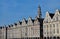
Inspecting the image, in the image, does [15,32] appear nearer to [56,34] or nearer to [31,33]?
[31,33]

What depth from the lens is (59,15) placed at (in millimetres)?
62781

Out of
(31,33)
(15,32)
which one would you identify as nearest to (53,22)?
(31,33)

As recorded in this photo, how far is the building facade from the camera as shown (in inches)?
3009

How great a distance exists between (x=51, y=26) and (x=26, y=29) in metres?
19.3

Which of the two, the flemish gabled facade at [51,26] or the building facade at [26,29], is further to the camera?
the building facade at [26,29]

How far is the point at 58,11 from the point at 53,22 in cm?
435

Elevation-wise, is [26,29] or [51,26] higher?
[51,26]

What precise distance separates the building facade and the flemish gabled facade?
485 cm

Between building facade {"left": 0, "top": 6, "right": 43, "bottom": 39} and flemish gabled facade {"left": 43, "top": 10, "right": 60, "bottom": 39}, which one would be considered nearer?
flemish gabled facade {"left": 43, "top": 10, "right": 60, "bottom": 39}

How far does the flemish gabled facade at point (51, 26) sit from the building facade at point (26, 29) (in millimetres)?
4846

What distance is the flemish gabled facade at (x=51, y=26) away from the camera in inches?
2532

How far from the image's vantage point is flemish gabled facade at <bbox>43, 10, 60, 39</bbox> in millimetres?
64312

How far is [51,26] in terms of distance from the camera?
67.6m

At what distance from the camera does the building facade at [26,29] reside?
251 feet
